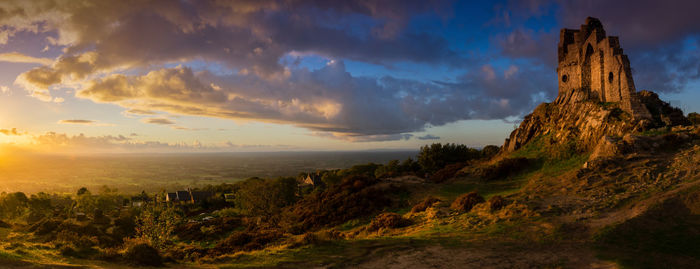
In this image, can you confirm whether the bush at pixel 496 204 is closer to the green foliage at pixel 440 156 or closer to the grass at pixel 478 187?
the grass at pixel 478 187

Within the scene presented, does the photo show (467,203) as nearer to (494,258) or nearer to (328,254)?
(494,258)

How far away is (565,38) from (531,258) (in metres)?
43.0

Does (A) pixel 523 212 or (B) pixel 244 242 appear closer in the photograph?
(A) pixel 523 212

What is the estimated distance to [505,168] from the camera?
32.2 metres

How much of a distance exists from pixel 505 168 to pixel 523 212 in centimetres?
1660

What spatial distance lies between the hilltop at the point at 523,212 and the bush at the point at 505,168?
12cm

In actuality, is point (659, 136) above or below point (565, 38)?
below

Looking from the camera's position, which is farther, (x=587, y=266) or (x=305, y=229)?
(x=305, y=229)

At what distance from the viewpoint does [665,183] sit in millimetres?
17141

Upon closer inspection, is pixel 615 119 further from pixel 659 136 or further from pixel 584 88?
pixel 584 88

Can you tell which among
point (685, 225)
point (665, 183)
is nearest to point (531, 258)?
point (685, 225)

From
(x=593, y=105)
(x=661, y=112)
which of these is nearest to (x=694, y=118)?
(x=661, y=112)

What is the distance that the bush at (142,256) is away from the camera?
1323 centimetres

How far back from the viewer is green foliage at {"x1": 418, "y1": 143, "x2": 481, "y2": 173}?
2071 inches
